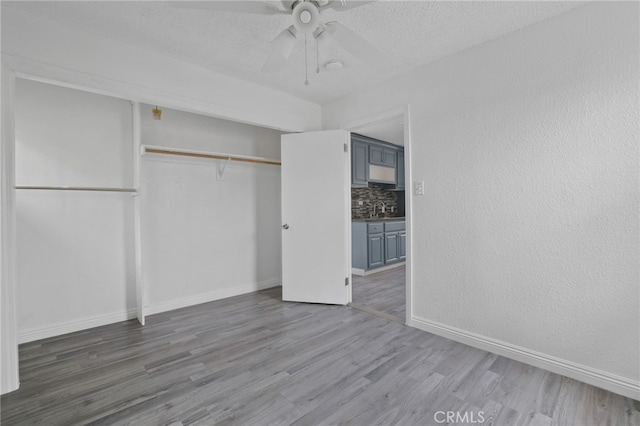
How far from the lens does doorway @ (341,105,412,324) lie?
2.94 meters

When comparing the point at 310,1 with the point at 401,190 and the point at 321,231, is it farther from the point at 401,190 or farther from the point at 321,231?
the point at 401,190

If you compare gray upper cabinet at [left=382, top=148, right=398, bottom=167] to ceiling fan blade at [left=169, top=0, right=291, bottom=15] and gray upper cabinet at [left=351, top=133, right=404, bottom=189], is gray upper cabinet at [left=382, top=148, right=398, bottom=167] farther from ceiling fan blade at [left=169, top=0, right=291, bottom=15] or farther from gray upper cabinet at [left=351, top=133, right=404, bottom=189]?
Result: ceiling fan blade at [left=169, top=0, right=291, bottom=15]

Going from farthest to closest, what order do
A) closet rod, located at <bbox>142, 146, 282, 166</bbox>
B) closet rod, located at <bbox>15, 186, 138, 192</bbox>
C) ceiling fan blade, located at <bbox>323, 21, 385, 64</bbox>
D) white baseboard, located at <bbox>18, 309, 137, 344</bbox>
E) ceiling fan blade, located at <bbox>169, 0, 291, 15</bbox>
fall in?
closet rod, located at <bbox>142, 146, 282, 166</bbox>
white baseboard, located at <bbox>18, 309, 137, 344</bbox>
closet rod, located at <bbox>15, 186, 138, 192</bbox>
ceiling fan blade, located at <bbox>323, 21, 385, 64</bbox>
ceiling fan blade, located at <bbox>169, 0, 291, 15</bbox>

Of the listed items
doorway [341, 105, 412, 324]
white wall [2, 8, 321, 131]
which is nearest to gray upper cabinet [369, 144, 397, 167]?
doorway [341, 105, 412, 324]

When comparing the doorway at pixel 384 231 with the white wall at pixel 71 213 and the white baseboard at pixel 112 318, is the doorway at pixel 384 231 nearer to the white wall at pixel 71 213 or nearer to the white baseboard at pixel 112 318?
the white baseboard at pixel 112 318

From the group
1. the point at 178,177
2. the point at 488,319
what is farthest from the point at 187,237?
the point at 488,319

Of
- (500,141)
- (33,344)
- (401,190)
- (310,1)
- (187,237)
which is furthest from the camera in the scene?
(401,190)

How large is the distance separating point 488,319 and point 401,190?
14.4ft

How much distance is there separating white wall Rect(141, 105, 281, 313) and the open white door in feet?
2.13

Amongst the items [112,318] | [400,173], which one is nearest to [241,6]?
[112,318]

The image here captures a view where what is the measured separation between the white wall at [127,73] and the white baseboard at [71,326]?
2.12m

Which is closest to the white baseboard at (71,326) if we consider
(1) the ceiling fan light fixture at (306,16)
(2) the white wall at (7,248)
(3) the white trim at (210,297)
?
(3) the white trim at (210,297)

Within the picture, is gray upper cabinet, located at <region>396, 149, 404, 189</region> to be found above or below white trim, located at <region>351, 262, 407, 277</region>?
above

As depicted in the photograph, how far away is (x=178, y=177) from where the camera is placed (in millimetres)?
3439
